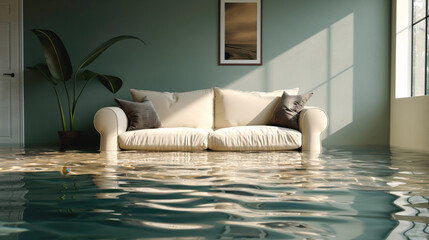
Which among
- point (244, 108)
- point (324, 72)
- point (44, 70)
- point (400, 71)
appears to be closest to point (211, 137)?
point (244, 108)

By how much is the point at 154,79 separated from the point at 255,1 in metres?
1.73

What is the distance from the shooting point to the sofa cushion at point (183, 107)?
440 centimetres

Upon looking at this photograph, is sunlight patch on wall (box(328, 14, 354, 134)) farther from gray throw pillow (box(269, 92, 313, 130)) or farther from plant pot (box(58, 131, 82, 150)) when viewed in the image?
plant pot (box(58, 131, 82, 150))

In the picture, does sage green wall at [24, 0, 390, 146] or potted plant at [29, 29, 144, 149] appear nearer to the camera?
potted plant at [29, 29, 144, 149]

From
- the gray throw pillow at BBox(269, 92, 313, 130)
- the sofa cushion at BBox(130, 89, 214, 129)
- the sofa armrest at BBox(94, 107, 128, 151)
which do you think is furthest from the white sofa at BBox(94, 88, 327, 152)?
the sofa cushion at BBox(130, 89, 214, 129)

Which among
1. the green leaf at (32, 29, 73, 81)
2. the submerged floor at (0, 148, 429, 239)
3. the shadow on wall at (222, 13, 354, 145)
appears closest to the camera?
the submerged floor at (0, 148, 429, 239)

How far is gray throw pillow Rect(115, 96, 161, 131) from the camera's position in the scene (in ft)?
13.2

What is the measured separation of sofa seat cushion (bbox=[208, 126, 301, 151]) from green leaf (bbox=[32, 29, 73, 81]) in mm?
2148

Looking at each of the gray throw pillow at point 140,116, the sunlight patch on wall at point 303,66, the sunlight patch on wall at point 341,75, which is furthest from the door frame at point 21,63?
the sunlight patch on wall at point 341,75

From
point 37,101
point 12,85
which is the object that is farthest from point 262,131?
point 12,85

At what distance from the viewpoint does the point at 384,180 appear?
6.42ft

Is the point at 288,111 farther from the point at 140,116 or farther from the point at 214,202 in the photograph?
the point at 214,202

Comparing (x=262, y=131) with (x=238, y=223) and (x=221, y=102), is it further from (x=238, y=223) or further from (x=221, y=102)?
(x=238, y=223)

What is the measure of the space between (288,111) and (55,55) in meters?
2.86
